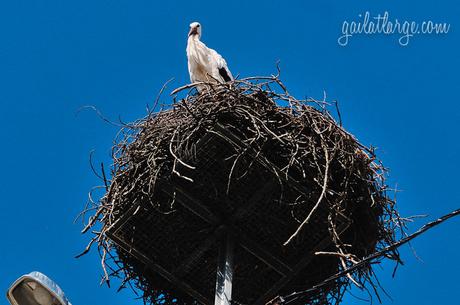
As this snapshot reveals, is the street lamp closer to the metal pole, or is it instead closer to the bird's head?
the metal pole

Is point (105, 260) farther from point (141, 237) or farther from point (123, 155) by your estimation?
point (123, 155)

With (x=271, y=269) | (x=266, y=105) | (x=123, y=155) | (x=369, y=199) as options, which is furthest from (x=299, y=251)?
(x=123, y=155)

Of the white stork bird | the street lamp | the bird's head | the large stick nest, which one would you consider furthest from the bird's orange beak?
the street lamp

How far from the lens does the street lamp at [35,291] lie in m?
4.69

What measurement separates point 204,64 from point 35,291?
17.4 ft

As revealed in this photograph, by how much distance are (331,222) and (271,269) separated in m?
0.66

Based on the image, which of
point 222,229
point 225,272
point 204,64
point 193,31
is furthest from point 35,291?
point 193,31

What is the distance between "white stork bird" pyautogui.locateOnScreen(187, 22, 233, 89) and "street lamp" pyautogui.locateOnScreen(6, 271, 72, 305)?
5.01 m

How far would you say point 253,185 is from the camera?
6941 mm

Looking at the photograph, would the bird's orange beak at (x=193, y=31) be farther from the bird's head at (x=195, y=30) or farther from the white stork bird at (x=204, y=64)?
the white stork bird at (x=204, y=64)

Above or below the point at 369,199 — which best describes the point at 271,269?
below

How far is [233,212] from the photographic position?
700 cm

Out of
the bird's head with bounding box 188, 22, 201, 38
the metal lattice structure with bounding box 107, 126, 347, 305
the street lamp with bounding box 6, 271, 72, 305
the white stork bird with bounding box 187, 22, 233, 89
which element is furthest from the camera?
the bird's head with bounding box 188, 22, 201, 38

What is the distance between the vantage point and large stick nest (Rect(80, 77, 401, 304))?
22.6ft
